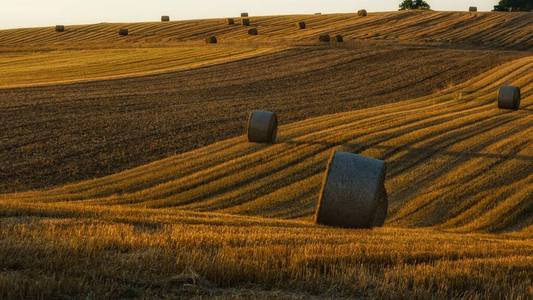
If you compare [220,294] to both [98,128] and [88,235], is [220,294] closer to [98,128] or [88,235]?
[88,235]

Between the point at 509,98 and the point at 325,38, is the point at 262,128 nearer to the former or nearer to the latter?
the point at 509,98

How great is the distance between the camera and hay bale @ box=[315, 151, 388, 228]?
11.8 metres

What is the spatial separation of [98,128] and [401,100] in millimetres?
A: 14656

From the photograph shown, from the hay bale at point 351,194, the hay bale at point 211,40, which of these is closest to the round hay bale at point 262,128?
the hay bale at point 351,194

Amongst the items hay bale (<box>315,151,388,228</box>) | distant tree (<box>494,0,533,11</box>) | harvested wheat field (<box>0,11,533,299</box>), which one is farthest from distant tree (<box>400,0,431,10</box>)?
hay bale (<box>315,151,388,228</box>)

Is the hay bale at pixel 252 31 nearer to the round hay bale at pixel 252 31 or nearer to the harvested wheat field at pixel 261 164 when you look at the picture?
the round hay bale at pixel 252 31

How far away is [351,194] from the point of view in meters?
12.0

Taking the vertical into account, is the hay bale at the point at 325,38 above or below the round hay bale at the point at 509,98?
above

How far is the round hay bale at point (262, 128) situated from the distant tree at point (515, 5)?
6995 cm

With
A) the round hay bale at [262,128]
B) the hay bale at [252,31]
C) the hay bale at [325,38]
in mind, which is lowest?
the round hay bale at [262,128]

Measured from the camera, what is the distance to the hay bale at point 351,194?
11.8m

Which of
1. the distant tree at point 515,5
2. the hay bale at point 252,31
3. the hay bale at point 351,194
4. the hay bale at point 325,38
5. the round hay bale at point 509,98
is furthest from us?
the distant tree at point 515,5

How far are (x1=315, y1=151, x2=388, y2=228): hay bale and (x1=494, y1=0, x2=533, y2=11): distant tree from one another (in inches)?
3077

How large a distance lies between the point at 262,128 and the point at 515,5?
234ft
